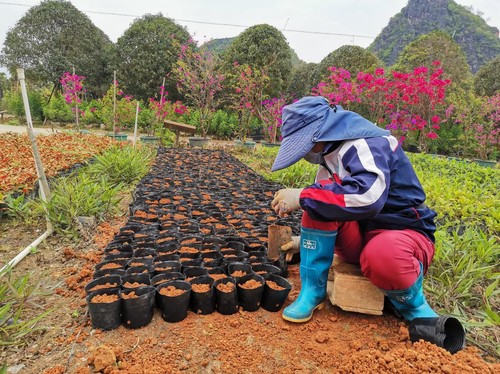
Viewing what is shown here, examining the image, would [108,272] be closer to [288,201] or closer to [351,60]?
[288,201]

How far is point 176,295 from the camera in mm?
1590

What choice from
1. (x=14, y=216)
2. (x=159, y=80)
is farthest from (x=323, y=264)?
(x=159, y=80)

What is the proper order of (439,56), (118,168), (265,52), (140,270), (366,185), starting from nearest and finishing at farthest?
(366,185) < (140,270) < (118,168) < (265,52) < (439,56)

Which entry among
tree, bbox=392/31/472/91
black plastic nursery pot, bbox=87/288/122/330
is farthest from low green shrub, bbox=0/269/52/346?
tree, bbox=392/31/472/91

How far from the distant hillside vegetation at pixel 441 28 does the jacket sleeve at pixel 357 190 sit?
32772 mm

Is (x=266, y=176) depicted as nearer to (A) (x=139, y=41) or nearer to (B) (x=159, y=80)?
(B) (x=159, y=80)

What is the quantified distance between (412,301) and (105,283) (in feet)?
4.93

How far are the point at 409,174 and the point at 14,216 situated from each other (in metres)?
3.19

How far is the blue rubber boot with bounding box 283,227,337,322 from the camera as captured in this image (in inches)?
60.8

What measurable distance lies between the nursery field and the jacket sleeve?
54 cm

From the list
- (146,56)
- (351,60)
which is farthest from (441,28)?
(146,56)

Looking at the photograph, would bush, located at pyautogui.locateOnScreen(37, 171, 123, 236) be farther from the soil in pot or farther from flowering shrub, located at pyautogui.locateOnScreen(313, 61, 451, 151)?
flowering shrub, located at pyautogui.locateOnScreen(313, 61, 451, 151)

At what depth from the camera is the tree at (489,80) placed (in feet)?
50.4

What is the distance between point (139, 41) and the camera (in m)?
15.2
